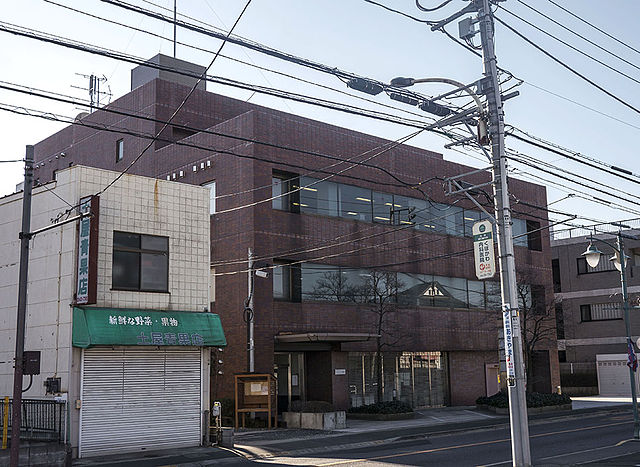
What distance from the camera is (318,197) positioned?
34.8 metres

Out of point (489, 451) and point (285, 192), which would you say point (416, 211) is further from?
point (489, 451)

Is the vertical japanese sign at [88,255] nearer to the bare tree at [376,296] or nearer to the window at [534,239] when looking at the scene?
the bare tree at [376,296]

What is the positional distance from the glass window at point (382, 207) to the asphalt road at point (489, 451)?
12.9m

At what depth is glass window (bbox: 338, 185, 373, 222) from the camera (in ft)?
118

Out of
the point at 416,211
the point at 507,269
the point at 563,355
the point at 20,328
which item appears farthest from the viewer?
the point at 563,355

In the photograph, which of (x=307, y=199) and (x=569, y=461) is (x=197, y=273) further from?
(x=569, y=461)

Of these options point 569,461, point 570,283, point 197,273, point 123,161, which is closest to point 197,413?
point 197,273

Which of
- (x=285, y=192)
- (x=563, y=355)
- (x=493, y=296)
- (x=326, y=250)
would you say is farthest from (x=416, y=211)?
(x=563, y=355)

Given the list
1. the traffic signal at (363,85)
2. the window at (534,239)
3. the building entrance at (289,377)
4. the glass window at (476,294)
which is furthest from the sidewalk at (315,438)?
the window at (534,239)

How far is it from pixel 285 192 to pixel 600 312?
1487 inches

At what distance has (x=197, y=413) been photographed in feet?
77.5

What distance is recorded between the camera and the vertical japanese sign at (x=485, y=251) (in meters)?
15.1

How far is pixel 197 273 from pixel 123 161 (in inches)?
844

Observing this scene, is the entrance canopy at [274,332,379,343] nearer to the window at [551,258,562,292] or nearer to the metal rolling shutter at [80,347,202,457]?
the metal rolling shutter at [80,347,202,457]
